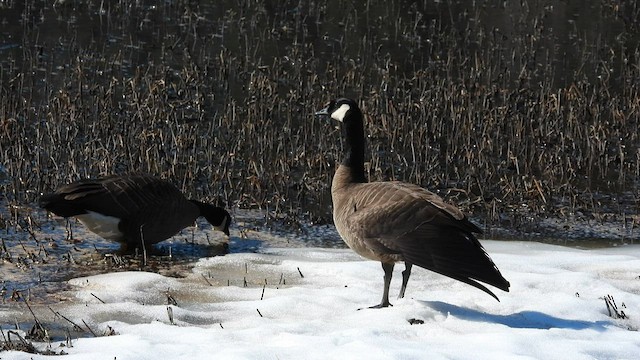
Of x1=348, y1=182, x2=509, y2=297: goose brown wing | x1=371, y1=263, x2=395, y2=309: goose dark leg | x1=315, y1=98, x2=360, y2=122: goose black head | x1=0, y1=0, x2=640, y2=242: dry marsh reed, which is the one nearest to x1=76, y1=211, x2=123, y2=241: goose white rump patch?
x1=0, y1=0, x2=640, y2=242: dry marsh reed

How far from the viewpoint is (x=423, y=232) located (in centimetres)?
686

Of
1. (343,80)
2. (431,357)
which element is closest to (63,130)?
(343,80)

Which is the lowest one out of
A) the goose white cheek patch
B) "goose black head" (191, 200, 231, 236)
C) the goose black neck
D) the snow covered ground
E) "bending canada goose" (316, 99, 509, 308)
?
the snow covered ground

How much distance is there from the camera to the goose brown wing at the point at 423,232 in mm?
6566

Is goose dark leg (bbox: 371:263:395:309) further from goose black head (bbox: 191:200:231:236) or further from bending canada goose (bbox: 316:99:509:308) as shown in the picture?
goose black head (bbox: 191:200:231:236)

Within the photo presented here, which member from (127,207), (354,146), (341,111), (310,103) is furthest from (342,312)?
(310,103)

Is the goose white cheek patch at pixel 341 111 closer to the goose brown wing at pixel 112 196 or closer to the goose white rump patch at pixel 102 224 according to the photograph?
the goose brown wing at pixel 112 196

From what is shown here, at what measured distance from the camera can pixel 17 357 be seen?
19.5 feet

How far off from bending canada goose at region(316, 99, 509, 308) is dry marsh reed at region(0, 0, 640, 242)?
285cm

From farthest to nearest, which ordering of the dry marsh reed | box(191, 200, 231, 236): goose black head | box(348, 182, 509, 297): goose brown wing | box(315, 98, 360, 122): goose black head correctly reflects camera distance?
the dry marsh reed → box(191, 200, 231, 236): goose black head → box(315, 98, 360, 122): goose black head → box(348, 182, 509, 297): goose brown wing

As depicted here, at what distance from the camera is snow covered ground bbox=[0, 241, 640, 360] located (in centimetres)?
623

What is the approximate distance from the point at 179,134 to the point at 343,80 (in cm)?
373

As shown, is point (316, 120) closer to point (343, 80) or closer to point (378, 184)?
point (343, 80)

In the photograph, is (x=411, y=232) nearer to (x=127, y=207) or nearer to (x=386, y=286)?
(x=386, y=286)
